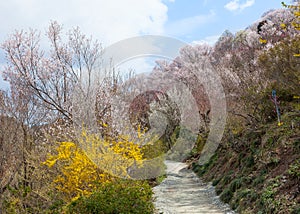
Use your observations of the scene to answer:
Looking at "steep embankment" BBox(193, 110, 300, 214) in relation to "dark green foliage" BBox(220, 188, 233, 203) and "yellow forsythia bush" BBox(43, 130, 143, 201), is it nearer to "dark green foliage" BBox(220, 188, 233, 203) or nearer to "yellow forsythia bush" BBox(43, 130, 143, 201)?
"dark green foliage" BBox(220, 188, 233, 203)

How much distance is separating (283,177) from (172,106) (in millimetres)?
14633

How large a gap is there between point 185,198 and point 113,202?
475cm

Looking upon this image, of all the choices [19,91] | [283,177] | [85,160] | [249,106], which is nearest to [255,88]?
[249,106]

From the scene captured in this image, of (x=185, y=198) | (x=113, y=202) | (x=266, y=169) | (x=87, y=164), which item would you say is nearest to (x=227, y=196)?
(x=266, y=169)

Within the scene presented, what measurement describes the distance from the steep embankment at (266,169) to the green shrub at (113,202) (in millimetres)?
2297

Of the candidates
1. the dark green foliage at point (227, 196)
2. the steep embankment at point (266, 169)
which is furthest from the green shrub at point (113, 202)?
the dark green foliage at point (227, 196)

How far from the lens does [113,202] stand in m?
5.53

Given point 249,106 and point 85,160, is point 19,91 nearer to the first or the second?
point 85,160

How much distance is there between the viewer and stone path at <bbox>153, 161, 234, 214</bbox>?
7953mm

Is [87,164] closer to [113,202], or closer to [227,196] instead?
[113,202]

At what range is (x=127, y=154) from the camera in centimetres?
807

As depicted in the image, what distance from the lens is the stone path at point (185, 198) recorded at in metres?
7.95

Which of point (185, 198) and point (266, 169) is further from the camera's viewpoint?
point (185, 198)

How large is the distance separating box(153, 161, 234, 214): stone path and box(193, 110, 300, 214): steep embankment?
0.37 metres
